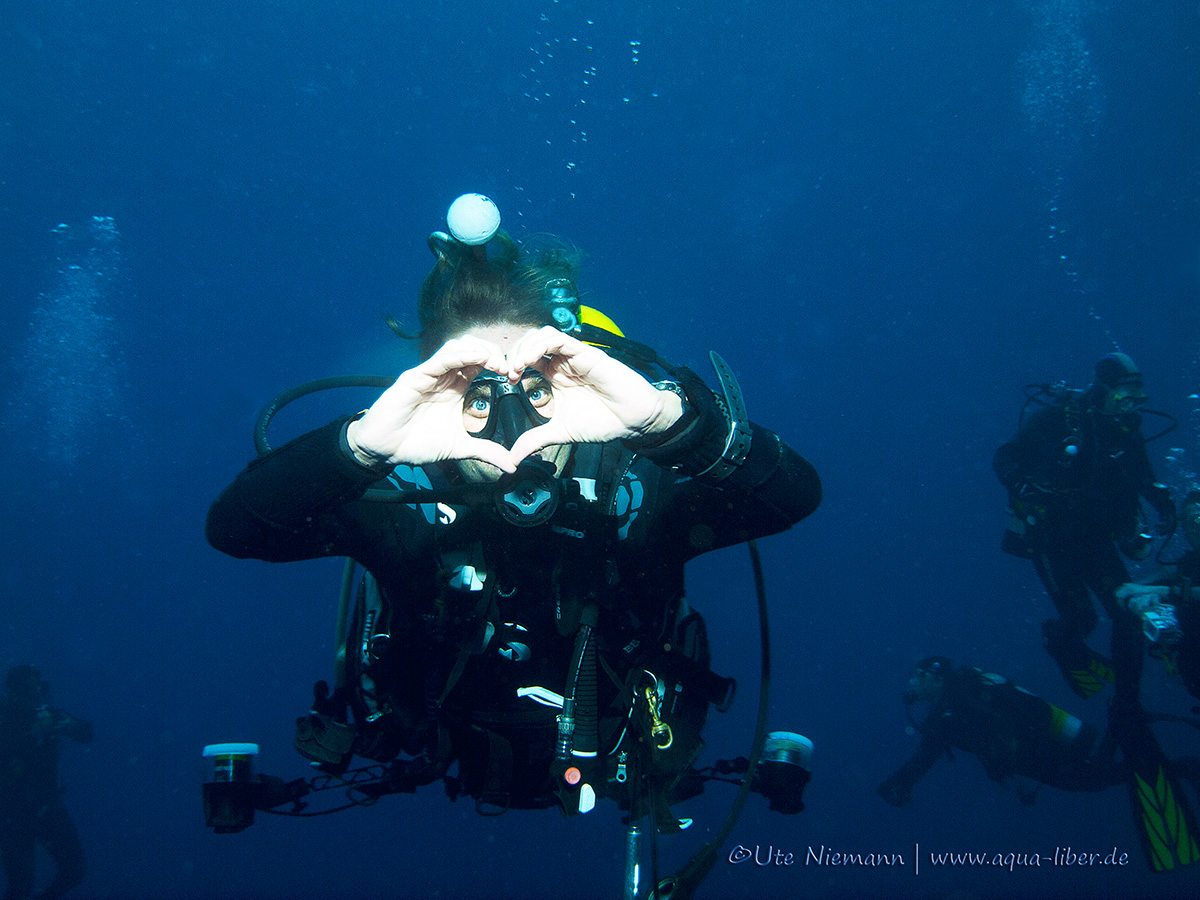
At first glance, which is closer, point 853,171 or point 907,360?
point 853,171

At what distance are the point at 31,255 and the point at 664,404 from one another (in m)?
78.9

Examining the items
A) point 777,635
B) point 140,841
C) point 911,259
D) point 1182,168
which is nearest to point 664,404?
point 140,841

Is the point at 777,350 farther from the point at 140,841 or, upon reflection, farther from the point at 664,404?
the point at 664,404

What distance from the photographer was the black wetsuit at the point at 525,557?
1976 mm

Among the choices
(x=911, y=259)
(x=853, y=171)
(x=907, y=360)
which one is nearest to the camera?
(x=853, y=171)

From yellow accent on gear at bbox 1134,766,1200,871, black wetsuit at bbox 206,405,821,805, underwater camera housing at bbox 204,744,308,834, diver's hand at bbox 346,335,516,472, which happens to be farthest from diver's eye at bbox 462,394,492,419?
yellow accent on gear at bbox 1134,766,1200,871

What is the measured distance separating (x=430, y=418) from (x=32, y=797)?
1051 centimetres

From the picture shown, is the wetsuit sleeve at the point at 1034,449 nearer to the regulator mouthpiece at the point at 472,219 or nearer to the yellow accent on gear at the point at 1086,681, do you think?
the yellow accent on gear at the point at 1086,681

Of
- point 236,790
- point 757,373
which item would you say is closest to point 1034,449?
point 236,790

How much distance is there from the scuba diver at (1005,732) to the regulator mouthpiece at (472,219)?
7908 millimetres

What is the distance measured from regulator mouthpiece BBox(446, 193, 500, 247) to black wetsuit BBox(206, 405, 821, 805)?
2.67 ft

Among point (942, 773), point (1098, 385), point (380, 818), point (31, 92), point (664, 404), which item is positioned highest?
point (31, 92)

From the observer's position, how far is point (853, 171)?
44312 millimetres

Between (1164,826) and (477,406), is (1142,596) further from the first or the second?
(477,406)
